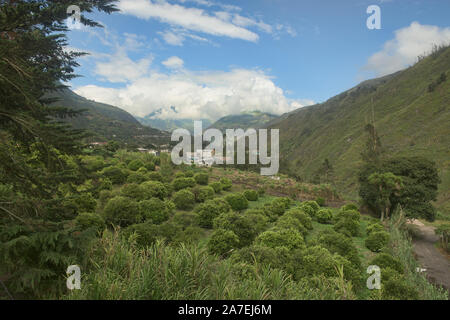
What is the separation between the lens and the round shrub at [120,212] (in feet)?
32.6

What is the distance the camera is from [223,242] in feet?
28.7

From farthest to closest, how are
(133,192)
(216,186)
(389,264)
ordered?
1. (216,186)
2. (133,192)
3. (389,264)

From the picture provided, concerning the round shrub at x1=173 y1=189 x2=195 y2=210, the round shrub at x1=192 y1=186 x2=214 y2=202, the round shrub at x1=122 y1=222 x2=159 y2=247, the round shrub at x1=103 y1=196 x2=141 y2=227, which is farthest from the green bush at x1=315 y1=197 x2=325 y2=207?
the round shrub at x1=122 y1=222 x2=159 y2=247

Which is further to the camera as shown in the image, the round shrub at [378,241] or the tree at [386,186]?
the tree at [386,186]

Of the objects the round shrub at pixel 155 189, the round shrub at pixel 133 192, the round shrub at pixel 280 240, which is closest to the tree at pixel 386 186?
the round shrub at pixel 280 240

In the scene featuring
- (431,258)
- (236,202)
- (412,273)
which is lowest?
(431,258)

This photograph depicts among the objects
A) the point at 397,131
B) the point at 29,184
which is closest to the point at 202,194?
the point at 29,184

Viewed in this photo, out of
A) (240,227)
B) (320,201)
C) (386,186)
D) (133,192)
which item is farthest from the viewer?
(320,201)

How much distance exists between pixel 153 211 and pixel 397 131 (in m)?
72.7

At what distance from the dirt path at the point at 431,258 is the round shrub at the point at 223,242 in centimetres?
911

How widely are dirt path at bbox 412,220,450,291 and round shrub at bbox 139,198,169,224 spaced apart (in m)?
12.6

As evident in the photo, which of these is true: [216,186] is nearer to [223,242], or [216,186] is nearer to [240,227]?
[240,227]

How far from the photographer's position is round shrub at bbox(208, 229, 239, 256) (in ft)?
28.4

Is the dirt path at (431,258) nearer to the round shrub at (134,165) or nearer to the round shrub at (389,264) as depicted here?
the round shrub at (389,264)
